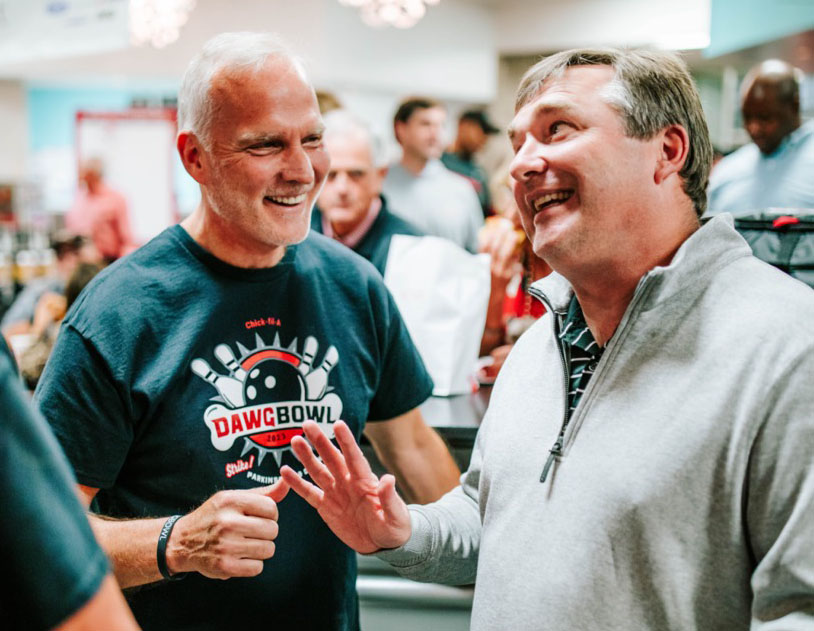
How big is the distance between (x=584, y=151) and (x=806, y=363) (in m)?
0.41

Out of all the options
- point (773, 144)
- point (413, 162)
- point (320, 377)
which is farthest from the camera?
point (413, 162)

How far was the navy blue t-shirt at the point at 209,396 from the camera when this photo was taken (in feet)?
4.58

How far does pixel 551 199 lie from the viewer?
124 cm

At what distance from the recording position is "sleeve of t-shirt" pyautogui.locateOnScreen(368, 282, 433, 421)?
66.9 inches

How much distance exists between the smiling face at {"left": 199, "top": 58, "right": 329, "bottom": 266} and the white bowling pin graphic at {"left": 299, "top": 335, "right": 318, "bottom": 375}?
18cm

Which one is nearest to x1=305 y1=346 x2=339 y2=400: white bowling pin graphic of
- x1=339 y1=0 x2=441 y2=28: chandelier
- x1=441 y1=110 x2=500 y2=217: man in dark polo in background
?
x1=441 y1=110 x2=500 y2=217: man in dark polo in background

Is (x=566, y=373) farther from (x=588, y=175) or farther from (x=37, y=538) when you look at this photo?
(x=37, y=538)

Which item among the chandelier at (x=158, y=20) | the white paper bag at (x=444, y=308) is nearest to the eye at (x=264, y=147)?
the white paper bag at (x=444, y=308)

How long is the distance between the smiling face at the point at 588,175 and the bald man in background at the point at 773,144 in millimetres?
2863

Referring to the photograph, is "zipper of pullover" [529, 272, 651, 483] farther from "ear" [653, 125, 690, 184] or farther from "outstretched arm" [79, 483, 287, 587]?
"outstretched arm" [79, 483, 287, 587]

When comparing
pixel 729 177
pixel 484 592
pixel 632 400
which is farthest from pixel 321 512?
pixel 729 177

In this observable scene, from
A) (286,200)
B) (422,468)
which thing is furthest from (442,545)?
(286,200)

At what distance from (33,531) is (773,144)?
13.1 feet

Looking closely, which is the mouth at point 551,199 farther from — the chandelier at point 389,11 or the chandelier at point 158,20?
the chandelier at point 158,20
